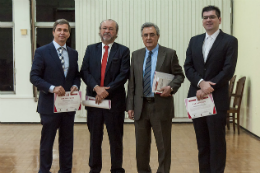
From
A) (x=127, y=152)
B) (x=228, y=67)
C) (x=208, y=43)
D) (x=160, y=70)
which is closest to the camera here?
(x=228, y=67)

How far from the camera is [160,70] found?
3262 millimetres

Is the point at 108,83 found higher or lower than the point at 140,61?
lower

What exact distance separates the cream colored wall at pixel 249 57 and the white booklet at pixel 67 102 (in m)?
3.88

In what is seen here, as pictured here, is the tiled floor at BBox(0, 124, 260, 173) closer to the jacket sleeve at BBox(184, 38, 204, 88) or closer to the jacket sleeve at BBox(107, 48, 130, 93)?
the jacket sleeve at BBox(107, 48, 130, 93)

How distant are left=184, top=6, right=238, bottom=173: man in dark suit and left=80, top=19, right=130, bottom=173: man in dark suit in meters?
0.79

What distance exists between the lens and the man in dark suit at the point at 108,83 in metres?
3.45

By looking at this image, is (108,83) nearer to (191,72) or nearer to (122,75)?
(122,75)

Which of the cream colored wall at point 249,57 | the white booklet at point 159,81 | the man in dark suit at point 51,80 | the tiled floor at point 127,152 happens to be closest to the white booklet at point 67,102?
the man in dark suit at point 51,80

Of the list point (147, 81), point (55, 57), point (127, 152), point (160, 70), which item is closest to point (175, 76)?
point (160, 70)

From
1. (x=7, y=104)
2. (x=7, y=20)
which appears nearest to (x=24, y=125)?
(x=7, y=104)

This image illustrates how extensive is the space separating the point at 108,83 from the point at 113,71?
14 cm

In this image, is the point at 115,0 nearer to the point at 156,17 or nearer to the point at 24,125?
Result: the point at 156,17

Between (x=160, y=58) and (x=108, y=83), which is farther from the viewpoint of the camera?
(x=108, y=83)

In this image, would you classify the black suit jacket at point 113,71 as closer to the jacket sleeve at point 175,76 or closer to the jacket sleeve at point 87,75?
the jacket sleeve at point 87,75
